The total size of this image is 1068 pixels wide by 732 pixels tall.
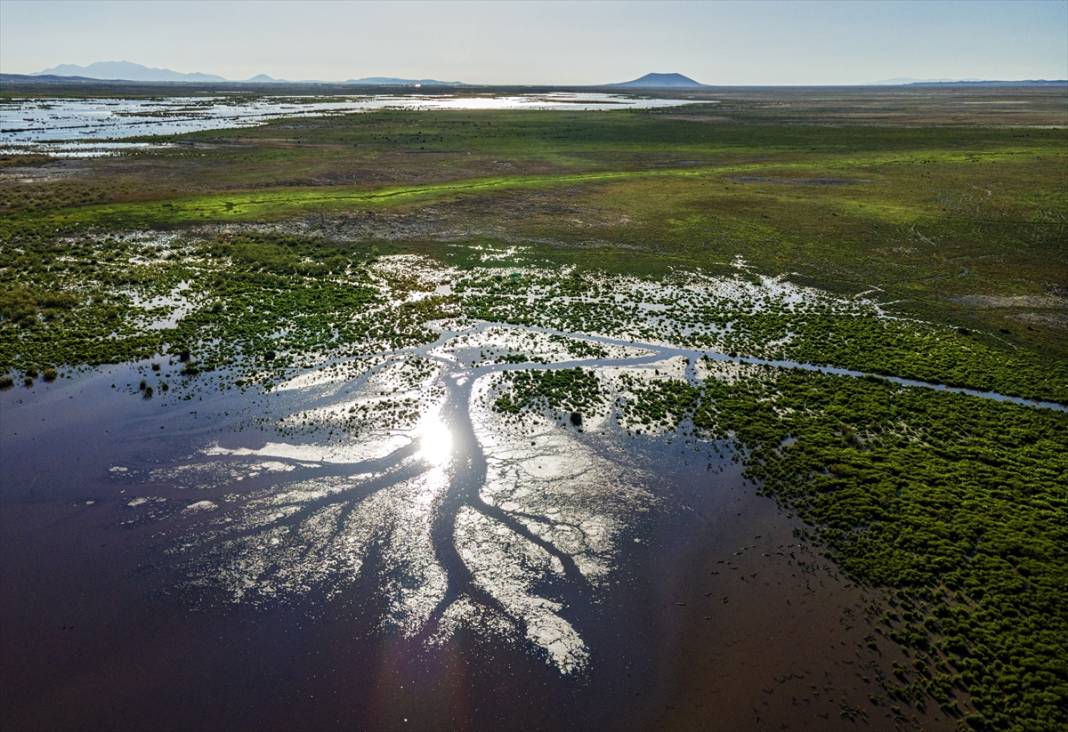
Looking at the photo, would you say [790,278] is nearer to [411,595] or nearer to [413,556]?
[413,556]

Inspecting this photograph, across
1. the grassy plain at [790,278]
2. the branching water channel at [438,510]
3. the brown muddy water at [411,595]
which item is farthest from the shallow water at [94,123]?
the brown muddy water at [411,595]

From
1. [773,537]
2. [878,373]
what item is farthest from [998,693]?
[878,373]

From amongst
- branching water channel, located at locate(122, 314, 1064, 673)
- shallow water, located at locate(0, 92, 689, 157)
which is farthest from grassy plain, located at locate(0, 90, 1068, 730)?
shallow water, located at locate(0, 92, 689, 157)

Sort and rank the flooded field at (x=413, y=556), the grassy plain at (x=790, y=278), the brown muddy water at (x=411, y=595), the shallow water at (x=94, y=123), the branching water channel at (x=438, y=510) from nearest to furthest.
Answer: the brown muddy water at (x=411, y=595), the flooded field at (x=413, y=556), the branching water channel at (x=438, y=510), the grassy plain at (x=790, y=278), the shallow water at (x=94, y=123)

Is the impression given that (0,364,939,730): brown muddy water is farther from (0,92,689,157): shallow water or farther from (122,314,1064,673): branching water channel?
(0,92,689,157): shallow water

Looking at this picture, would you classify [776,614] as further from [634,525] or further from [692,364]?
[692,364]

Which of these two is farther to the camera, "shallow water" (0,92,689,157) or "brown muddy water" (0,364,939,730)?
"shallow water" (0,92,689,157)

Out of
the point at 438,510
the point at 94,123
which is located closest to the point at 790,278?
the point at 438,510

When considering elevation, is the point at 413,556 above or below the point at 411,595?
above

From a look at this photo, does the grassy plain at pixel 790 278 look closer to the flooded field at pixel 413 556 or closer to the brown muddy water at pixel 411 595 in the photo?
the flooded field at pixel 413 556
